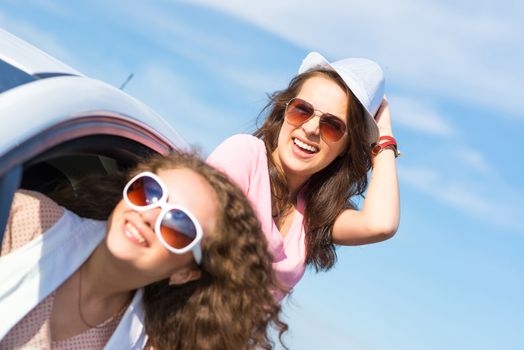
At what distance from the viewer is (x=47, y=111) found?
6.75ft

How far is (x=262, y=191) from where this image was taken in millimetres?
3240

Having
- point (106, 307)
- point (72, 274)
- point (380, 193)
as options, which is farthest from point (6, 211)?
point (380, 193)

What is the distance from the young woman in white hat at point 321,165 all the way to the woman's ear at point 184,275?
0.58 meters

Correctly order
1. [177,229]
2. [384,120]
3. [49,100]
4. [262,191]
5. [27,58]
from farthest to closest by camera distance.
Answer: [384,120], [262,191], [177,229], [27,58], [49,100]

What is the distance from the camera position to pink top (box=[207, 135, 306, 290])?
3.11m

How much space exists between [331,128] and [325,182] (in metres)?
0.28

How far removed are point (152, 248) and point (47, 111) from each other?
0.53 meters

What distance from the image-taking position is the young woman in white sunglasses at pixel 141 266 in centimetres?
231

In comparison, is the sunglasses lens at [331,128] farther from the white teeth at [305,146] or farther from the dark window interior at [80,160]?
the dark window interior at [80,160]

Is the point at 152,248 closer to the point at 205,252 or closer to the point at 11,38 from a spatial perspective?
the point at 205,252

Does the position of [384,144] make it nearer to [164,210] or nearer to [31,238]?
[164,210]

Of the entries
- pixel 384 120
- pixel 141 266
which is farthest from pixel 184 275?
pixel 384 120

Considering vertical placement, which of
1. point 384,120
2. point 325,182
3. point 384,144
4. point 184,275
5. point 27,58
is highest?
point 384,120

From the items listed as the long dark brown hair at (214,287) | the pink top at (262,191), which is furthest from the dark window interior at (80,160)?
the pink top at (262,191)
